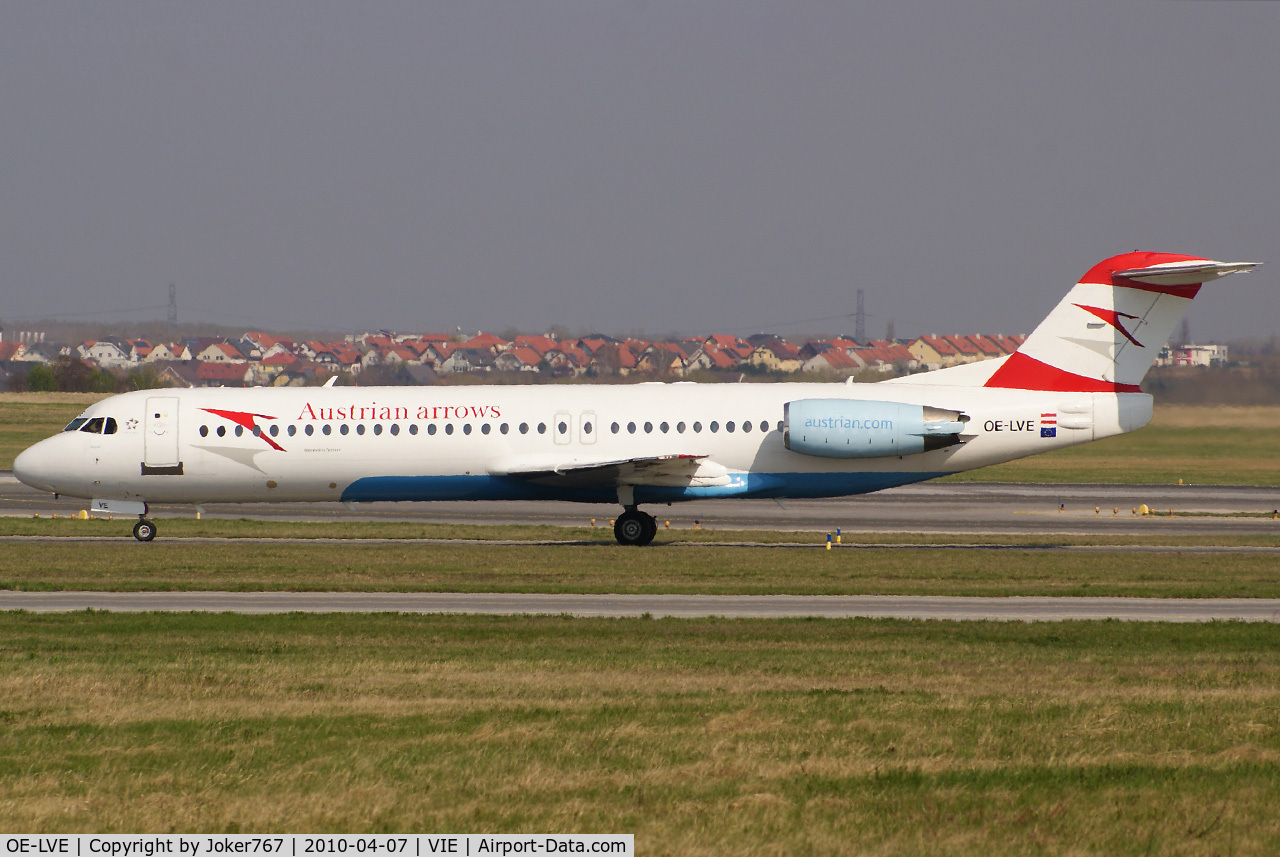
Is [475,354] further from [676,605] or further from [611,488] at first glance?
[676,605]

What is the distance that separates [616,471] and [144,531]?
1217 cm

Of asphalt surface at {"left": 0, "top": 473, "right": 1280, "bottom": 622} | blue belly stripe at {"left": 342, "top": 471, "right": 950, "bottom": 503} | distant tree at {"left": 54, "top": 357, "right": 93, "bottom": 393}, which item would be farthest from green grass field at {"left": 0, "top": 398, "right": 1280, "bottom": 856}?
distant tree at {"left": 54, "top": 357, "right": 93, "bottom": 393}

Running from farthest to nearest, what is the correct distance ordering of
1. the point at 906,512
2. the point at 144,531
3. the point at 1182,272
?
the point at 906,512, the point at 144,531, the point at 1182,272

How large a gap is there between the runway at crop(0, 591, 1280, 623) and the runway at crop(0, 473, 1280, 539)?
46.1 feet

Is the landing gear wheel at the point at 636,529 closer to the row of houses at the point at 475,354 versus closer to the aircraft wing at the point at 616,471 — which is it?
the aircraft wing at the point at 616,471

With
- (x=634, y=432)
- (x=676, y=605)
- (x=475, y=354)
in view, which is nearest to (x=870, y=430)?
(x=634, y=432)

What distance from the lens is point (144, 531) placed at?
109 feet

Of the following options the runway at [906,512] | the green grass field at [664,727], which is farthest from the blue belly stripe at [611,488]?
the green grass field at [664,727]

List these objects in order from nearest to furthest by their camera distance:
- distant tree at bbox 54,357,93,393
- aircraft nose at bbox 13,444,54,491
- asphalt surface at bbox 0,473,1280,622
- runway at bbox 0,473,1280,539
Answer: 1. asphalt surface at bbox 0,473,1280,622
2. aircraft nose at bbox 13,444,54,491
3. runway at bbox 0,473,1280,539
4. distant tree at bbox 54,357,93,393

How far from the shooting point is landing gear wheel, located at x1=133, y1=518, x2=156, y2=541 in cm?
3319

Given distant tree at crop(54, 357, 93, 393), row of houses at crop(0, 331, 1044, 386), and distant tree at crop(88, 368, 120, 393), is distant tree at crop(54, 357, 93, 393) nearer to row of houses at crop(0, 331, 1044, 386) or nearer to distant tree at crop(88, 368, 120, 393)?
distant tree at crop(88, 368, 120, 393)

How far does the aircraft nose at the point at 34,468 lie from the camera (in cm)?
3334

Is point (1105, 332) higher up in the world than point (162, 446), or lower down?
higher up

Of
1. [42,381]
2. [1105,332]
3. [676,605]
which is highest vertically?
[42,381]
